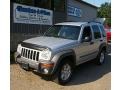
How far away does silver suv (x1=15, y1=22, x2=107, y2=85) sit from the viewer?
5.99 meters

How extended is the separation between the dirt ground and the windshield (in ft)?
4.69

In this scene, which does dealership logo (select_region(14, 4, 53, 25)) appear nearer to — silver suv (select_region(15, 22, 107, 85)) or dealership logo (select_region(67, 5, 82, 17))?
dealership logo (select_region(67, 5, 82, 17))

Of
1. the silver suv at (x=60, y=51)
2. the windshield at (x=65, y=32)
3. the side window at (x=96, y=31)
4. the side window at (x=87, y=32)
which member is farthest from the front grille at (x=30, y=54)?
the side window at (x=96, y=31)

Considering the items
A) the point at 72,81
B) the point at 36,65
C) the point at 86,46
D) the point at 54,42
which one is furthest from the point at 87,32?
the point at 36,65

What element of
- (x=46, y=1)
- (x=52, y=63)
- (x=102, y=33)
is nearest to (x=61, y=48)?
(x=52, y=63)

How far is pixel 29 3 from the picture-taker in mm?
12578

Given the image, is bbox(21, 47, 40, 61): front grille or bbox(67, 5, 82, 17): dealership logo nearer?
bbox(21, 47, 40, 61): front grille

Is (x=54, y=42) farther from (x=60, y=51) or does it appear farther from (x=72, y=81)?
(x=72, y=81)

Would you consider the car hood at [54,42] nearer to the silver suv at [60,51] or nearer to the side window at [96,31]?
the silver suv at [60,51]

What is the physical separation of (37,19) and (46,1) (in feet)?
5.38

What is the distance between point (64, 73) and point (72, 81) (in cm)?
65

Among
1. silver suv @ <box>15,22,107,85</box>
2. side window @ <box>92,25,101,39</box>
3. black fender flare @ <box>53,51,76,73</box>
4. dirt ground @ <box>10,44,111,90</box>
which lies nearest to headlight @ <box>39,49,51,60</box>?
silver suv @ <box>15,22,107,85</box>
